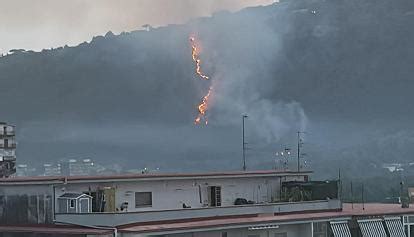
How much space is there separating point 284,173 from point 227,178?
17.0 ft

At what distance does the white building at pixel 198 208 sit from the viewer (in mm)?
35625

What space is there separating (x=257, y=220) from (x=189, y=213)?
325cm

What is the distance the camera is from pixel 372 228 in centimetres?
4450

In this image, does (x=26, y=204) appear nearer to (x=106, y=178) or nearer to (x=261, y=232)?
(x=106, y=178)

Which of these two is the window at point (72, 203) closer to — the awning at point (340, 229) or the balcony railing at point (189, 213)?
the balcony railing at point (189, 213)

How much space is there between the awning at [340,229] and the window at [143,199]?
9.46 metres

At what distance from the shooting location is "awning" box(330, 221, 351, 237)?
139ft

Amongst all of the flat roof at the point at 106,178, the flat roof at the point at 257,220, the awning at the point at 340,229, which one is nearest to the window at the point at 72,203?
the flat roof at the point at 106,178

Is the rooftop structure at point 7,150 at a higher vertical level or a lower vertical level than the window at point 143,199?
higher

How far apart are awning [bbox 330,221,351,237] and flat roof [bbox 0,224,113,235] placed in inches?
537

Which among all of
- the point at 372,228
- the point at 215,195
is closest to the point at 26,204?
the point at 215,195

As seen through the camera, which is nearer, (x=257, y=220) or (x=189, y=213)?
(x=189, y=213)

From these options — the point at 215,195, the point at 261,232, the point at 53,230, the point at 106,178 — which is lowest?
the point at 261,232

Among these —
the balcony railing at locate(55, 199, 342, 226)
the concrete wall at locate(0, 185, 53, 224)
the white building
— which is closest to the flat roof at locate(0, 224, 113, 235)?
the white building
